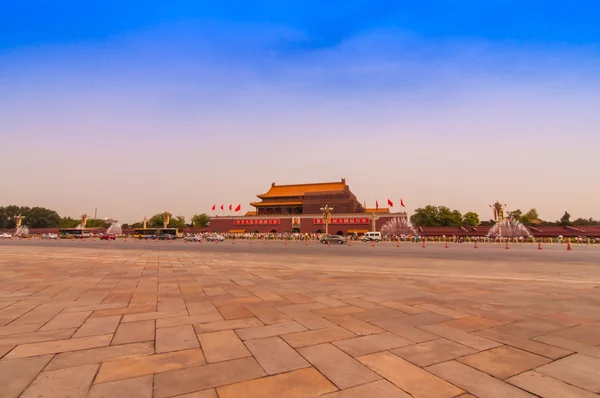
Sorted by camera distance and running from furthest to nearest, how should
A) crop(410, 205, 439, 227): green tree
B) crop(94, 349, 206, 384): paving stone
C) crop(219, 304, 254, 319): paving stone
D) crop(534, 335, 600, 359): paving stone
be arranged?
crop(410, 205, 439, 227): green tree < crop(219, 304, 254, 319): paving stone < crop(534, 335, 600, 359): paving stone < crop(94, 349, 206, 384): paving stone

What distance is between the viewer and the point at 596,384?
2574 millimetres

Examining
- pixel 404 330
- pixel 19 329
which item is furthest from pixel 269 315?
pixel 19 329

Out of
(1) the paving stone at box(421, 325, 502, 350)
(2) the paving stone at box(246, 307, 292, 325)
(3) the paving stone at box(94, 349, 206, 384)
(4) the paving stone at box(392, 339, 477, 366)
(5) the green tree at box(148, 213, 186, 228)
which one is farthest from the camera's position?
(5) the green tree at box(148, 213, 186, 228)

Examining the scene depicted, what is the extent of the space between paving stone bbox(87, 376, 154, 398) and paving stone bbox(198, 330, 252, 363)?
602 mm

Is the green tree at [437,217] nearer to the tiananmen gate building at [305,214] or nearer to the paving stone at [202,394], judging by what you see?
the tiananmen gate building at [305,214]

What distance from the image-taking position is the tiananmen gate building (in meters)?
55.0

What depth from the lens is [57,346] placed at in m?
3.38

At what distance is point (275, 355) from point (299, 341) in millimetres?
451

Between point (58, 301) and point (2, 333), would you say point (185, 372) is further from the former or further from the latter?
point (58, 301)

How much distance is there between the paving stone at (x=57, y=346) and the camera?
3.17 meters

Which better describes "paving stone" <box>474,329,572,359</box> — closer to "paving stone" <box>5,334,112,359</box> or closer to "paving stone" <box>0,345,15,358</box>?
"paving stone" <box>5,334,112,359</box>

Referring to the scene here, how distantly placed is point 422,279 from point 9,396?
7846mm

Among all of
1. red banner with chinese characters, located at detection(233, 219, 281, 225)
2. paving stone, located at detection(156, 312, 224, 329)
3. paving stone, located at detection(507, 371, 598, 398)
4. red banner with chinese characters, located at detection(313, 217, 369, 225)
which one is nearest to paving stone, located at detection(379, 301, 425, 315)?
paving stone, located at detection(507, 371, 598, 398)

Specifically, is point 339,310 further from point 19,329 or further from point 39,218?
point 39,218
